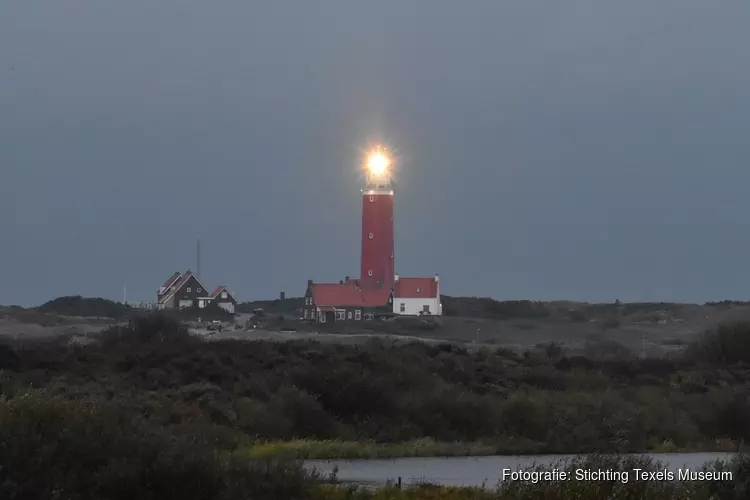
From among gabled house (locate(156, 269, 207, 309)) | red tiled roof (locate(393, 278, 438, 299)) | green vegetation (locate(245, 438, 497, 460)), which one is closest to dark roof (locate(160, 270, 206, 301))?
gabled house (locate(156, 269, 207, 309))

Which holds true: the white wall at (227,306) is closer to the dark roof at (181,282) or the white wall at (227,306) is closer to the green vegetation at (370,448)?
the dark roof at (181,282)

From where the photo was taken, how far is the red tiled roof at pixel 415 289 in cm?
6712

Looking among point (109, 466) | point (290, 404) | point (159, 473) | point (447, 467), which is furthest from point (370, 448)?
point (109, 466)

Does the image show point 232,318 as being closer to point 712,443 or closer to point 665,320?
point 665,320

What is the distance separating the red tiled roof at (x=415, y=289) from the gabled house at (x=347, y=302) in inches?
32.2

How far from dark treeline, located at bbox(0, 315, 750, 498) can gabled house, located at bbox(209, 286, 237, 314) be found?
38.4 m

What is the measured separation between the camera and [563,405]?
78.2ft

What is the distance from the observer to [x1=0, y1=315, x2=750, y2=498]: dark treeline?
10.7 m

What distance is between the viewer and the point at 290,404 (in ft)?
70.7

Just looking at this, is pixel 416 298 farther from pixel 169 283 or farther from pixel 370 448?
pixel 370 448

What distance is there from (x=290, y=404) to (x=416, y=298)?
45784mm

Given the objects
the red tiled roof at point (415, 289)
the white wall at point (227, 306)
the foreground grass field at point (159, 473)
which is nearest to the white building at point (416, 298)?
the red tiled roof at point (415, 289)

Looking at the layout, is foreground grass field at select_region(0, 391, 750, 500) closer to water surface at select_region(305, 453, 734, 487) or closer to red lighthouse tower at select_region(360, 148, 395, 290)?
water surface at select_region(305, 453, 734, 487)

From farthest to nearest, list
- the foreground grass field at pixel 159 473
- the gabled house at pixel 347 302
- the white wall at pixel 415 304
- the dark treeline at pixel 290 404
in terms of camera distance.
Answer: the white wall at pixel 415 304, the gabled house at pixel 347 302, the dark treeline at pixel 290 404, the foreground grass field at pixel 159 473
